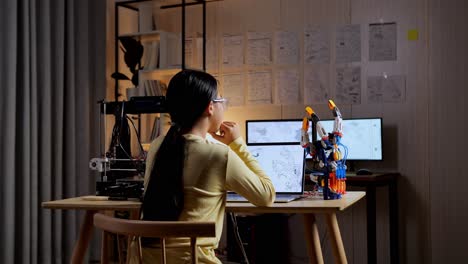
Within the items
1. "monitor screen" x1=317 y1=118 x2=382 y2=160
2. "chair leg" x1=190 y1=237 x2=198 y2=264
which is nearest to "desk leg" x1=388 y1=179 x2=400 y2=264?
"monitor screen" x1=317 y1=118 x2=382 y2=160

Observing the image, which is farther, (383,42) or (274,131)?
(274,131)

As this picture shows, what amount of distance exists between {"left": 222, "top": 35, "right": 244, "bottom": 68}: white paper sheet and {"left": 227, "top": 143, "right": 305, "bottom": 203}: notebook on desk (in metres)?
2.35

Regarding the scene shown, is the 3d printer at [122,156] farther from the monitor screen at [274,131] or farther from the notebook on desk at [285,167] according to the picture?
the monitor screen at [274,131]

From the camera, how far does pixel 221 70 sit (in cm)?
479

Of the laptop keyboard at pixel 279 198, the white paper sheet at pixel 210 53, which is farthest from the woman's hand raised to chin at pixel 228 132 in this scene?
the white paper sheet at pixel 210 53

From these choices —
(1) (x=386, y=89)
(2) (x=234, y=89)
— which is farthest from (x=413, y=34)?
(2) (x=234, y=89)

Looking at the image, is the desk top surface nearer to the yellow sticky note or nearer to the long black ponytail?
the long black ponytail

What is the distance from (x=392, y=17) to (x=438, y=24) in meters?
0.32

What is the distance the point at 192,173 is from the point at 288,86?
9.40 feet

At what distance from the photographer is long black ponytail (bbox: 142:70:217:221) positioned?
1723 millimetres

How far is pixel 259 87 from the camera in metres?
4.64

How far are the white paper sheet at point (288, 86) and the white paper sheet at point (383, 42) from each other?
60 centimetres

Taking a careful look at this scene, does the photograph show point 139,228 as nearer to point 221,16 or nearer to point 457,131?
point 457,131

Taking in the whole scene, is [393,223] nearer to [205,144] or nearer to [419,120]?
[419,120]
